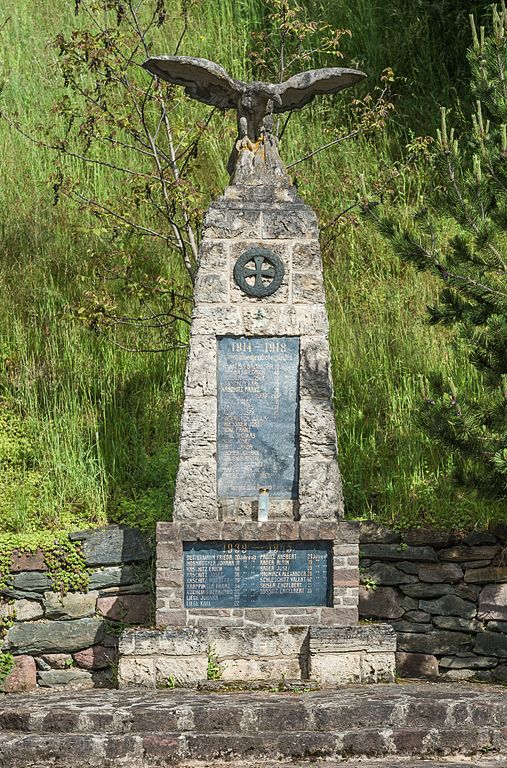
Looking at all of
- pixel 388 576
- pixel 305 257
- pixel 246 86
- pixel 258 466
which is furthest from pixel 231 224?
pixel 388 576

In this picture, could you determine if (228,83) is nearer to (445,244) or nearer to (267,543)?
(267,543)

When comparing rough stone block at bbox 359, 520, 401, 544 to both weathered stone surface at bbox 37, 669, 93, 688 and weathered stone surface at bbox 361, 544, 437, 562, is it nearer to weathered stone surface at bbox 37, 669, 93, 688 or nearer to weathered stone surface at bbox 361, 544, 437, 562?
weathered stone surface at bbox 361, 544, 437, 562

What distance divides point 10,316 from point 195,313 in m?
3.61

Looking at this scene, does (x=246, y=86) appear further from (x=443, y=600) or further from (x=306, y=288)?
(x=443, y=600)

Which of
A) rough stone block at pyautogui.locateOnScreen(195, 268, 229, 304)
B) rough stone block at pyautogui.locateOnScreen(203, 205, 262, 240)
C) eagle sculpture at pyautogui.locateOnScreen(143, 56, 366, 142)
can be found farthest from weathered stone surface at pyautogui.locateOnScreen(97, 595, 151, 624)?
eagle sculpture at pyautogui.locateOnScreen(143, 56, 366, 142)

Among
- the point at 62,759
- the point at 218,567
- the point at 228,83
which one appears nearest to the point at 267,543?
the point at 218,567

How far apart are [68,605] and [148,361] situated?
2.83 metres

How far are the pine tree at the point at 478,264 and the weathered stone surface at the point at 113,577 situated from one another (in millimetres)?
2608

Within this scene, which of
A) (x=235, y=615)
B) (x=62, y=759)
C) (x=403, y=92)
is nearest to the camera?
(x=62, y=759)

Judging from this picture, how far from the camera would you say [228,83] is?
872 centimetres

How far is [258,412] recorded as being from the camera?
856 cm

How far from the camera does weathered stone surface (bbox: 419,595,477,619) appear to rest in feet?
30.1

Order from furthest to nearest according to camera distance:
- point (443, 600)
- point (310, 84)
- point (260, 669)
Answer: point (443, 600) < point (310, 84) < point (260, 669)

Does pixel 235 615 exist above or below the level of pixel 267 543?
below
